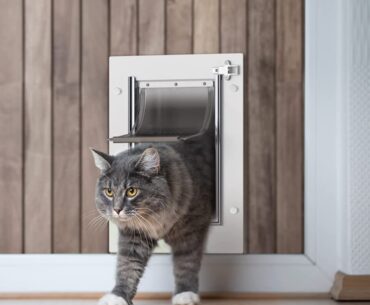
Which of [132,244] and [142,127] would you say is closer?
[132,244]

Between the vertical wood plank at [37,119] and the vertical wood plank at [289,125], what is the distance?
0.72 m

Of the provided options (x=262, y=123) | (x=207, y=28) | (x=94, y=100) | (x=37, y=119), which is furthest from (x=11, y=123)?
(x=262, y=123)

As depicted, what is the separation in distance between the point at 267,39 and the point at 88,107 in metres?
0.60

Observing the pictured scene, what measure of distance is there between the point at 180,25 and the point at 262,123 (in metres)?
0.40

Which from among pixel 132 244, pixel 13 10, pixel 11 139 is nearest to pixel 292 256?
pixel 132 244

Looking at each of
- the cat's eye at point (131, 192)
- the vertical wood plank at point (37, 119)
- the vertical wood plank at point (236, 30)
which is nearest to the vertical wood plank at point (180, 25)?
the vertical wood plank at point (236, 30)

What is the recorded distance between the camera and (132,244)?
5.62ft

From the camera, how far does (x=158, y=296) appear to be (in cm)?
190

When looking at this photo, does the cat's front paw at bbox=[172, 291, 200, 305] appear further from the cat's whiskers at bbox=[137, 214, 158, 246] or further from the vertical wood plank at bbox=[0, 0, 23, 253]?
the vertical wood plank at bbox=[0, 0, 23, 253]

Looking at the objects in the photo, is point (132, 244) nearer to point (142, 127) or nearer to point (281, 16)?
point (142, 127)

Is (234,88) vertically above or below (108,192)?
above

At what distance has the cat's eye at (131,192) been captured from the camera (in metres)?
1.65

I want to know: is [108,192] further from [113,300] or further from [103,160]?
[113,300]

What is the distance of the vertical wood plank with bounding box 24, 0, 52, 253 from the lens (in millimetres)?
1961
